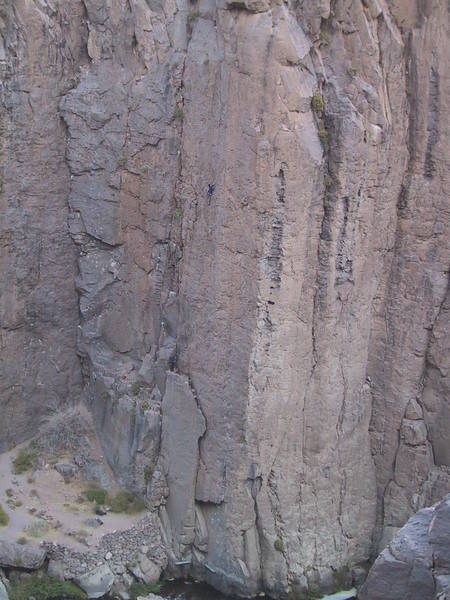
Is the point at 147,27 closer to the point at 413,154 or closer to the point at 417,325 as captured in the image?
the point at 413,154

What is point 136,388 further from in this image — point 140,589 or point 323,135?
point 323,135

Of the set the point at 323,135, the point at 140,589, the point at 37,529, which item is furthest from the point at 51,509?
the point at 323,135

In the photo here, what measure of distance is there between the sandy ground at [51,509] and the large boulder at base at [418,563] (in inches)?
307

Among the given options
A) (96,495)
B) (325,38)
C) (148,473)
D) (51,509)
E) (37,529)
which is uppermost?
(325,38)

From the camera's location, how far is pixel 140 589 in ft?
75.2

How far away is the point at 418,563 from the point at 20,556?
9.63 metres

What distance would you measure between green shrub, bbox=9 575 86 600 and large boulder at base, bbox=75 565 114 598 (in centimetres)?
15

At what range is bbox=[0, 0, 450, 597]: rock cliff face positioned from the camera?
20969 mm

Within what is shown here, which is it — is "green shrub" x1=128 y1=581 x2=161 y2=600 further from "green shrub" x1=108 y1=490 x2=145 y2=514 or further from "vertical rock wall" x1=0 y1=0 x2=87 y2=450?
"vertical rock wall" x1=0 y1=0 x2=87 y2=450

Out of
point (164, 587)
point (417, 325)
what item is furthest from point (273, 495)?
point (417, 325)

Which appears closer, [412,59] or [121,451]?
[412,59]

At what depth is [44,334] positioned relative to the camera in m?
25.7

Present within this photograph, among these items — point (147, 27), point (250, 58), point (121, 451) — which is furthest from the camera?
point (121, 451)

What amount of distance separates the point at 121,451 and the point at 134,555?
2.52m
